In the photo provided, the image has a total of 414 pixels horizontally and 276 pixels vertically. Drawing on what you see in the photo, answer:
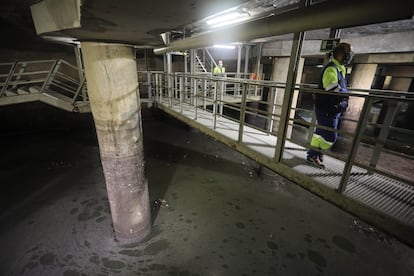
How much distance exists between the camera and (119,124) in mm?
2777

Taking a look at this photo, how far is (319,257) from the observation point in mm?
3484

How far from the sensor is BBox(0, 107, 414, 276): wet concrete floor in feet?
10.7

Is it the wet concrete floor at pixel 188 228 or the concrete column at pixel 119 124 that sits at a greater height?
the concrete column at pixel 119 124

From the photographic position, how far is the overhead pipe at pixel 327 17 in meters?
1.11

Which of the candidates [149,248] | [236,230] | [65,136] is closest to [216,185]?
[236,230]

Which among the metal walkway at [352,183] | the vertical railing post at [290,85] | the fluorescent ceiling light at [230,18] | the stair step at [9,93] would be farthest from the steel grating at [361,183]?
the stair step at [9,93]

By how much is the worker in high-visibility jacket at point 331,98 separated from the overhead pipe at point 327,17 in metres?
1.15

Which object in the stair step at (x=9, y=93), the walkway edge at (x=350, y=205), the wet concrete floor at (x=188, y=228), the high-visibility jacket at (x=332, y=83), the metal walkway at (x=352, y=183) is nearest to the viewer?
the walkway edge at (x=350, y=205)

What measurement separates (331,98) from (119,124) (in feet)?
9.44

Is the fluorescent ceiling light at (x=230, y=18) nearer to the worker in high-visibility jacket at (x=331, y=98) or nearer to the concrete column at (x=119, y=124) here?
the worker in high-visibility jacket at (x=331, y=98)

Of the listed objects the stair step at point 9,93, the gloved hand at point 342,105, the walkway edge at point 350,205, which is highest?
the gloved hand at point 342,105

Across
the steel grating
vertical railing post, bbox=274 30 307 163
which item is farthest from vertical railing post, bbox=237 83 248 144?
vertical railing post, bbox=274 30 307 163

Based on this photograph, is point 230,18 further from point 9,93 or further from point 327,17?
point 9,93

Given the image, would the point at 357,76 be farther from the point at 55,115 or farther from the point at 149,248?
the point at 55,115
